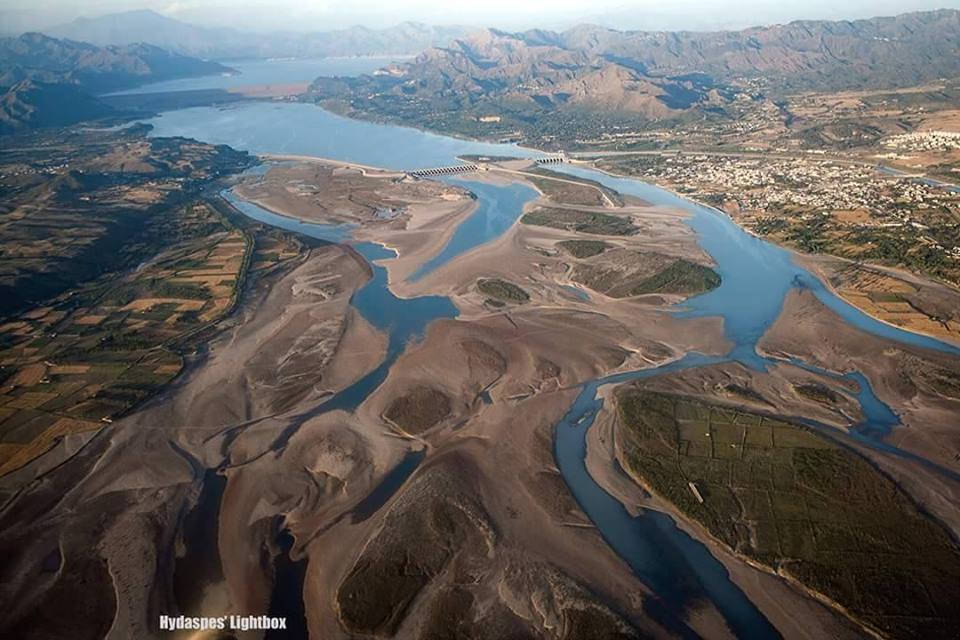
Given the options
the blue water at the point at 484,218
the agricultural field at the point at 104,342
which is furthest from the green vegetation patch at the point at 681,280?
the agricultural field at the point at 104,342

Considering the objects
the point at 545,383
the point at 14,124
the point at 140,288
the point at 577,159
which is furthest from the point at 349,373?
the point at 14,124

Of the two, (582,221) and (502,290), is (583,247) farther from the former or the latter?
(502,290)

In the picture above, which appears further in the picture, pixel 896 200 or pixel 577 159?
pixel 577 159

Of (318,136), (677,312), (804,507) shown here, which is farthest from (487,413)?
(318,136)

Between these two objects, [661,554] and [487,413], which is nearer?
[661,554]

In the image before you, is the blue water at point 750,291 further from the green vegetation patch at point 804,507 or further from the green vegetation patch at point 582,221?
the green vegetation patch at point 804,507

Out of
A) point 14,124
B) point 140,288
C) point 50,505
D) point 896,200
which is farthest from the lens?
point 14,124

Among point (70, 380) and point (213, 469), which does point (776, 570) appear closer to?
point (213, 469)
